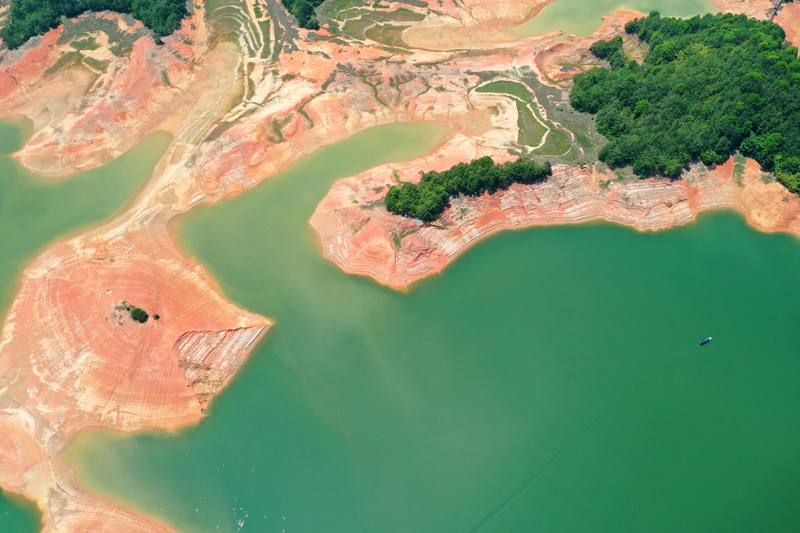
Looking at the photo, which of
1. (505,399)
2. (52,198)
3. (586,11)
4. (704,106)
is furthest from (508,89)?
(52,198)

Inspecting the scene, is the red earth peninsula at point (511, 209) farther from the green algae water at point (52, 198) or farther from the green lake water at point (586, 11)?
the green lake water at point (586, 11)

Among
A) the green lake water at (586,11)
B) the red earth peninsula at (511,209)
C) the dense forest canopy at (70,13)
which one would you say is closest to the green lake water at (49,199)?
the dense forest canopy at (70,13)

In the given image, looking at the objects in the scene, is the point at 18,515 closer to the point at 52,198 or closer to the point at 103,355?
the point at 103,355

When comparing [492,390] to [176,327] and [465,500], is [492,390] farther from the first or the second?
[176,327]

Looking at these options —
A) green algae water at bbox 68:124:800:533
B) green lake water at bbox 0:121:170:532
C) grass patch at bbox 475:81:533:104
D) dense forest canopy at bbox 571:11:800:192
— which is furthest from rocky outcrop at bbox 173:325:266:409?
dense forest canopy at bbox 571:11:800:192

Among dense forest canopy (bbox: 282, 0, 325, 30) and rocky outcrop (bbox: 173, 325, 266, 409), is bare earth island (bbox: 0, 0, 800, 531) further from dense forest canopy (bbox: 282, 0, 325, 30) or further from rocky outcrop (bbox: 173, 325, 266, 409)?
dense forest canopy (bbox: 282, 0, 325, 30)

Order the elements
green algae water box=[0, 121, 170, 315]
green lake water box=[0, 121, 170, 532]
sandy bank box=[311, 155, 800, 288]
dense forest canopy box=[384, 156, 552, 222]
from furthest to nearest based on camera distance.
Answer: green algae water box=[0, 121, 170, 315], green lake water box=[0, 121, 170, 532], dense forest canopy box=[384, 156, 552, 222], sandy bank box=[311, 155, 800, 288]
